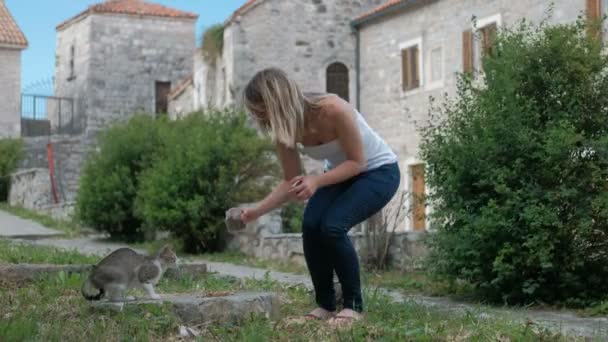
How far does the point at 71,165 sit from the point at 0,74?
309 inches

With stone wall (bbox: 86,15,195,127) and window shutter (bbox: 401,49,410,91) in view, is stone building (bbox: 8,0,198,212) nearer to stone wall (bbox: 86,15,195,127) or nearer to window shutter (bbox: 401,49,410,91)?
stone wall (bbox: 86,15,195,127)

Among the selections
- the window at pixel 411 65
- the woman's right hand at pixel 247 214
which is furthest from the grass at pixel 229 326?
the window at pixel 411 65

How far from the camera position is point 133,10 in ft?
123

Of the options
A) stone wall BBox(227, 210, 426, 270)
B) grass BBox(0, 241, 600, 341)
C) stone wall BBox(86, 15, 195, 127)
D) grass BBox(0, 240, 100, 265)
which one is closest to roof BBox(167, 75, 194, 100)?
stone wall BBox(86, 15, 195, 127)

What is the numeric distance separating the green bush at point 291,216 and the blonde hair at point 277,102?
977 cm

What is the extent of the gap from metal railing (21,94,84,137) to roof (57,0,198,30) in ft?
10.8

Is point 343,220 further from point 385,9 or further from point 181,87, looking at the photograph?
point 181,87

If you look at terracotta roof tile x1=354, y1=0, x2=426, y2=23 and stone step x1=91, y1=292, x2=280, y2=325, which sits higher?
terracotta roof tile x1=354, y1=0, x2=426, y2=23

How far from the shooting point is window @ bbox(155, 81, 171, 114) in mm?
38906

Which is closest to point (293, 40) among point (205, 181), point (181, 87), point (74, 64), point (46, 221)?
point (181, 87)

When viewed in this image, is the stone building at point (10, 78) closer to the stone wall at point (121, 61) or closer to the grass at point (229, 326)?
the stone wall at point (121, 61)

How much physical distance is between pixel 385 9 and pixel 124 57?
1611 cm

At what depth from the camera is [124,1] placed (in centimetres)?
3838

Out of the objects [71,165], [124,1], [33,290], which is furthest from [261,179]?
[124,1]
